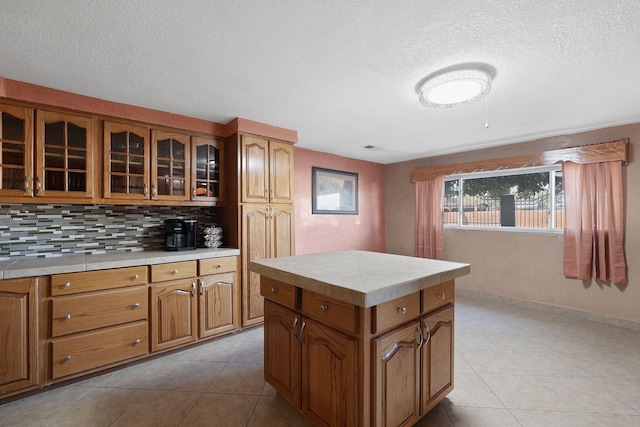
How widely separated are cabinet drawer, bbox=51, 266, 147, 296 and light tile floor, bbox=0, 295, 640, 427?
0.68 metres

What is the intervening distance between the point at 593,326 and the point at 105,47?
4902 mm

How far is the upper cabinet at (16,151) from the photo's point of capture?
201cm

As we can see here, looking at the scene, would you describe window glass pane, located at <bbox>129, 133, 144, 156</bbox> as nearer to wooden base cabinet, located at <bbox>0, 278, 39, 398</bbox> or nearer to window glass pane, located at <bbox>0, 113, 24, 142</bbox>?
window glass pane, located at <bbox>0, 113, 24, 142</bbox>

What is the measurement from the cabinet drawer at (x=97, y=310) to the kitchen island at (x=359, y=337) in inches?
47.2

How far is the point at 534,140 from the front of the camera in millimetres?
3500

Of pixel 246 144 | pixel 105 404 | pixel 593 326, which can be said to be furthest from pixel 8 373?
pixel 593 326

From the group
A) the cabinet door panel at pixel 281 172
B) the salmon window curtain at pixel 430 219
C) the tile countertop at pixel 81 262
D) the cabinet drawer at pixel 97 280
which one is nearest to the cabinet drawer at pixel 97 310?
the cabinet drawer at pixel 97 280

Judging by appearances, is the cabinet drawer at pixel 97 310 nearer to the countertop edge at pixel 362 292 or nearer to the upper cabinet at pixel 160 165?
the upper cabinet at pixel 160 165

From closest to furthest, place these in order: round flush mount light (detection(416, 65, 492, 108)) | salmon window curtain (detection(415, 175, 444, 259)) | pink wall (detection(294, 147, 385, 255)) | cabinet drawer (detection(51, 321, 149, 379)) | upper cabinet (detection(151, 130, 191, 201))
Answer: round flush mount light (detection(416, 65, 492, 108)) → cabinet drawer (detection(51, 321, 149, 379)) → upper cabinet (detection(151, 130, 191, 201)) → pink wall (detection(294, 147, 385, 255)) → salmon window curtain (detection(415, 175, 444, 259))

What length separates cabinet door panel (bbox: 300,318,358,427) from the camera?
50.6 inches

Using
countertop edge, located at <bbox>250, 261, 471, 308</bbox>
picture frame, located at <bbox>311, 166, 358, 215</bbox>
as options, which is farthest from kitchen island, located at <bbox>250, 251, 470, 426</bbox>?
picture frame, located at <bbox>311, 166, 358, 215</bbox>

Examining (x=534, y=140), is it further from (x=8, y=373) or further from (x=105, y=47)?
(x=8, y=373)

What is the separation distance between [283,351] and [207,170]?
2.03 meters

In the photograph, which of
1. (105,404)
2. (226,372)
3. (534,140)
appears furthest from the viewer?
(534,140)
